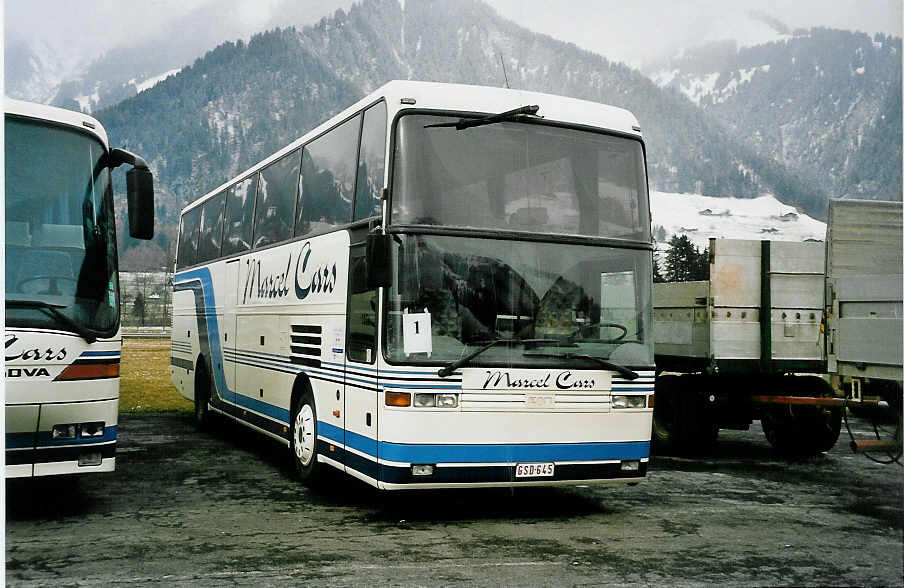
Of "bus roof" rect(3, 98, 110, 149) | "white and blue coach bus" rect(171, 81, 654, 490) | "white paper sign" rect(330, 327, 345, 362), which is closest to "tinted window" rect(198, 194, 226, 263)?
"white and blue coach bus" rect(171, 81, 654, 490)

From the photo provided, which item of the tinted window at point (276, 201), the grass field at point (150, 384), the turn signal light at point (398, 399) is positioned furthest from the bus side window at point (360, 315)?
the grass field at point (150, 384)

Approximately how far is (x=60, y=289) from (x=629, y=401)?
4.58 m

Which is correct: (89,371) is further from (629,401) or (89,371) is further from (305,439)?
(629,401)

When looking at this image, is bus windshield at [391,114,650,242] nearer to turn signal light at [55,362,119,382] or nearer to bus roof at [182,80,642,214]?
bus roof at [182,80,642,214]

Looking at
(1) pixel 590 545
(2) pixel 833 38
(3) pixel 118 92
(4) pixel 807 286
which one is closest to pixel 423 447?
(1) pixel 590 545

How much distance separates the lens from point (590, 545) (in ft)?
22.3

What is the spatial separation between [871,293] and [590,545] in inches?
134

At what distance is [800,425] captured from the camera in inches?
480

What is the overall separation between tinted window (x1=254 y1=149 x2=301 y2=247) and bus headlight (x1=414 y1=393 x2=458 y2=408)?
3.64 m

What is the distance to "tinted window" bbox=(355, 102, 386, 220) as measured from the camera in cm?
774

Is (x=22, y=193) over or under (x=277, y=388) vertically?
over

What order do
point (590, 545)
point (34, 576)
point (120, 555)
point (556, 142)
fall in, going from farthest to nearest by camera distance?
point (556, 142), point (590, 545), point (120, 555), point (34, 576)

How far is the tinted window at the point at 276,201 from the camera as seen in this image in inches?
409

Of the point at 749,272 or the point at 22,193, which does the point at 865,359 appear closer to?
the point at 749,272
